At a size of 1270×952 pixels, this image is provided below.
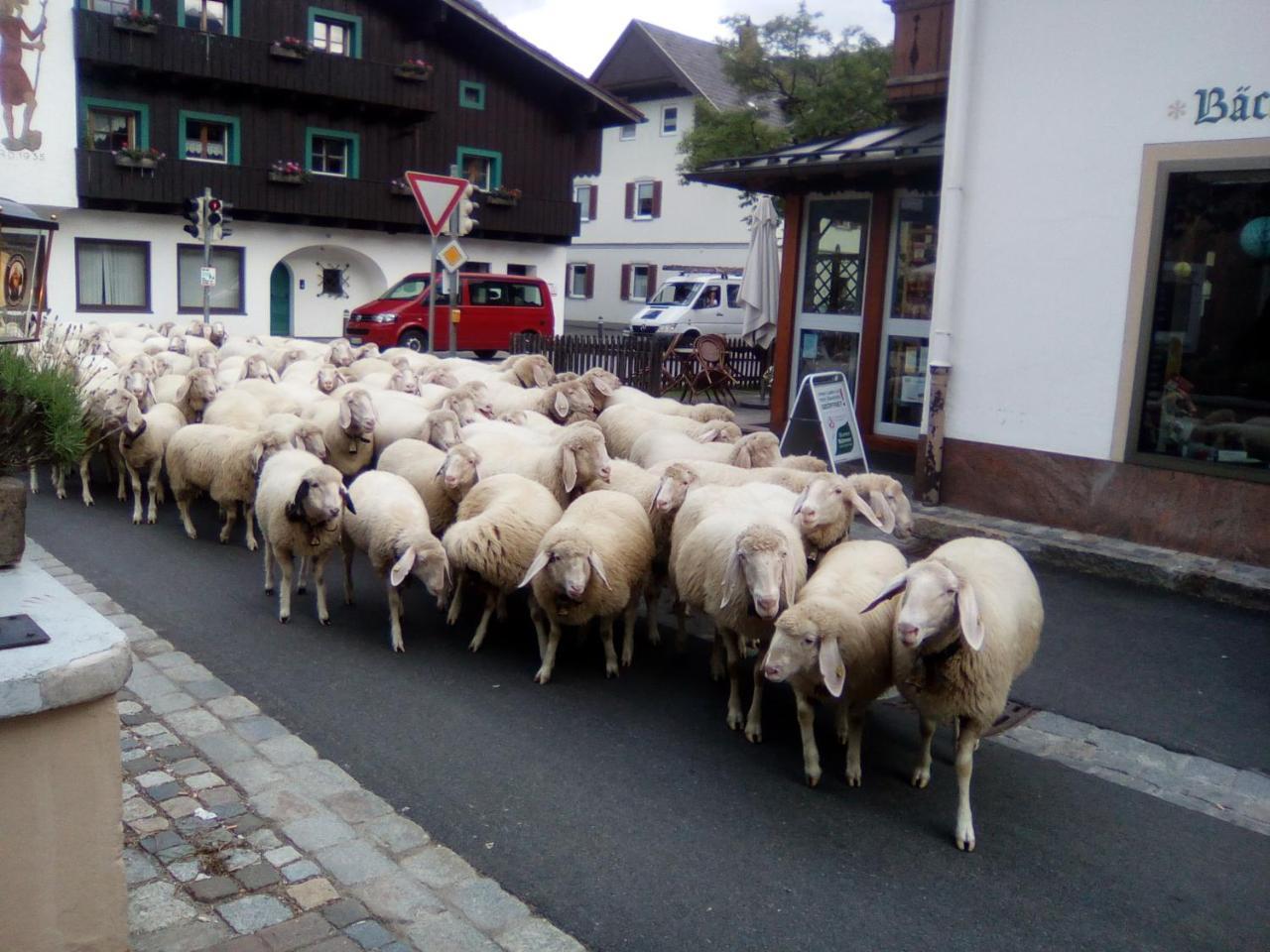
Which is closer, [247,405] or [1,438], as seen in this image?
[1,438]

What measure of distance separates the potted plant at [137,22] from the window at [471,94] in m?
9.18

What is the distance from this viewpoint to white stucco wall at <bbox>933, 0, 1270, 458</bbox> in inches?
323

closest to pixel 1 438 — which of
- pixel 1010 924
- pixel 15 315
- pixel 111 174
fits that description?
pixel 15 315

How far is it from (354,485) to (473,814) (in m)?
3.52

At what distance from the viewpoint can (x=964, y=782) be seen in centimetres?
460

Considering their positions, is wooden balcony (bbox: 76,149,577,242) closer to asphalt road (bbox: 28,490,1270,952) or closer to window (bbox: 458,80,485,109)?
window (bbox: 458,80,485,109)

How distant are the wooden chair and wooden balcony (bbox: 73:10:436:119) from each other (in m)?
17.6

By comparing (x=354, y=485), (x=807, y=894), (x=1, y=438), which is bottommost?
(x=807, y=894)

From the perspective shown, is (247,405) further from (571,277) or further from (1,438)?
(571,277)

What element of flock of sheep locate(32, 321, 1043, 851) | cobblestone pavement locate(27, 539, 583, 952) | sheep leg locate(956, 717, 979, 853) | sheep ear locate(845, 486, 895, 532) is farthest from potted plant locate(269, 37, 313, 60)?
sheep leg locate(956, 717, 979, 853)

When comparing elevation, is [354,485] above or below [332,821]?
above

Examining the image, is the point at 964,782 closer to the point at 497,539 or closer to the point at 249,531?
the point at 497,539

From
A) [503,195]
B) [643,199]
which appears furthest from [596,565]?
[643,199]

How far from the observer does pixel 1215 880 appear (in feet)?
14.2
